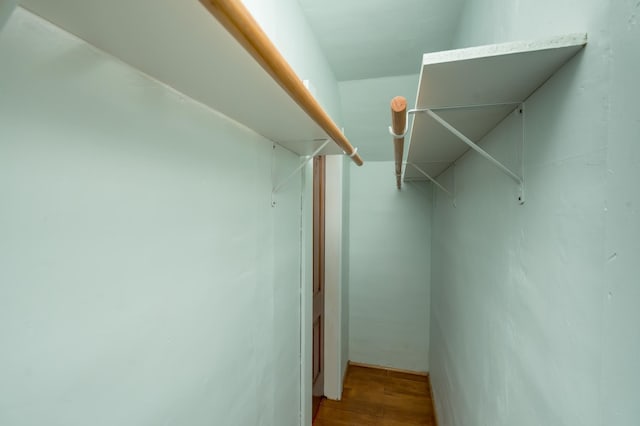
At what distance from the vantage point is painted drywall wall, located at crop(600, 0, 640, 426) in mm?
381

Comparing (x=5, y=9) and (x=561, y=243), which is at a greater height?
(x=5, y=9)

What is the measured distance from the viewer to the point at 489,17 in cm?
107

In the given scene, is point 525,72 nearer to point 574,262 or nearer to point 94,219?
point 574,262

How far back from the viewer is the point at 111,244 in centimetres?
54

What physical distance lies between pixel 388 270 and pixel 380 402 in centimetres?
123

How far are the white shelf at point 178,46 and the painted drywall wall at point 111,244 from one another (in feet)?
0.15

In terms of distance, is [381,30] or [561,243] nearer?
[561,243]

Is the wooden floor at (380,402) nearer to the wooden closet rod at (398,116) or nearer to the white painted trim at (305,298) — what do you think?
the white painted trim at (305,298)

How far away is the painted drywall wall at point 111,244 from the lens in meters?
0.41

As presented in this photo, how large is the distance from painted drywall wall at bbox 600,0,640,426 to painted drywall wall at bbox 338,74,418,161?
6.48ft

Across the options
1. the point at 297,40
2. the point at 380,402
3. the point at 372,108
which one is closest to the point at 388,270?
the point at 380,402

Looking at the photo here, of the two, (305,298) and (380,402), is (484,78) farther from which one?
(380,402)

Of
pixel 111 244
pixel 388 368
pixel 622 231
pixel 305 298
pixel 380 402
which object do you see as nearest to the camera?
pixel 622 231

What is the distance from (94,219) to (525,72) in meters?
0.93
